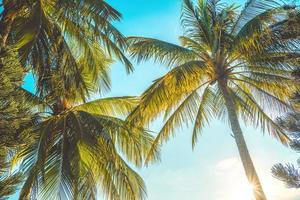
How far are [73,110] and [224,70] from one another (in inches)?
175

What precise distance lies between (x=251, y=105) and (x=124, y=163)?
13.8ft

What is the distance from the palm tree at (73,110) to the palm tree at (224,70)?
3.43 ft

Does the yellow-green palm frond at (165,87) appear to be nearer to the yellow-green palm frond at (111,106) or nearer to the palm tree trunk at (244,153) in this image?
the palm tree trunk at (244,153)

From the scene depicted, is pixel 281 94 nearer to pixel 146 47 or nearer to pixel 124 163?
pixel 146 47

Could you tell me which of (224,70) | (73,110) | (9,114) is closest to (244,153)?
(224,70)

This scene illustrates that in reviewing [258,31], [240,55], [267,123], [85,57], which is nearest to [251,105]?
[267,123]

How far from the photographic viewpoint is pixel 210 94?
38.3 ft

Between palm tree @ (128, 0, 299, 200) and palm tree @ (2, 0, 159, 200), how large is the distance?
1045 millimetres

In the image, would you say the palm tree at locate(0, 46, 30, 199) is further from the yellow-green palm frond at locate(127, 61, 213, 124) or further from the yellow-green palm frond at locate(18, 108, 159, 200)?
the yellow-green palm frond at locate(127, 61, 213, 124)

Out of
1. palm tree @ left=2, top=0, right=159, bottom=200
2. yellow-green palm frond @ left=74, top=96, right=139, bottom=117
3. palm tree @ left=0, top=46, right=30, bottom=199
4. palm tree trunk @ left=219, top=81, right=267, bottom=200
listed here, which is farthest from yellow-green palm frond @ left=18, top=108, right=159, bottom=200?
palm tree @ left=0, top=46, right=30, bottom=199

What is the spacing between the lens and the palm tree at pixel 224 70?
937 centimetres

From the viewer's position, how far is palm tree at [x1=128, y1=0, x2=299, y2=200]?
9367mm

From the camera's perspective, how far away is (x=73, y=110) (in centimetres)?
1116

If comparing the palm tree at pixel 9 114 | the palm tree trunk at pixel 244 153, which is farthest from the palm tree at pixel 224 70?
the palm tree at pixel 9 114
